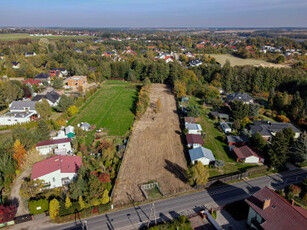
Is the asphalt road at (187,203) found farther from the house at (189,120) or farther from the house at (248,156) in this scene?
the house at (189,120)

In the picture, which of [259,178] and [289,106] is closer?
[259,178]

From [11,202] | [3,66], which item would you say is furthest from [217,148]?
[3,66]

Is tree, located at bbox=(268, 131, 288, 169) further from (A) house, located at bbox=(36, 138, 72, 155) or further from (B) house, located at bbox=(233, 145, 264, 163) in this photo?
(A) house, located at bbox=(36, 138, 72, 155)

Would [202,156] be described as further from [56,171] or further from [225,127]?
[56,171]

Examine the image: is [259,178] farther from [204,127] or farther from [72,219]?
[72,219]

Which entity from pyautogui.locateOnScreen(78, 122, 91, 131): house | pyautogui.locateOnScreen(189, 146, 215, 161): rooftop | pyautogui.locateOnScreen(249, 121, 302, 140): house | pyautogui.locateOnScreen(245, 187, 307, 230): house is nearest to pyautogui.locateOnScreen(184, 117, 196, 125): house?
pyautogui.locateOnScreen(189, 146, 215, 161): rooftop

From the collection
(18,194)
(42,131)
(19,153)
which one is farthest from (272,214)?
(42,131)
